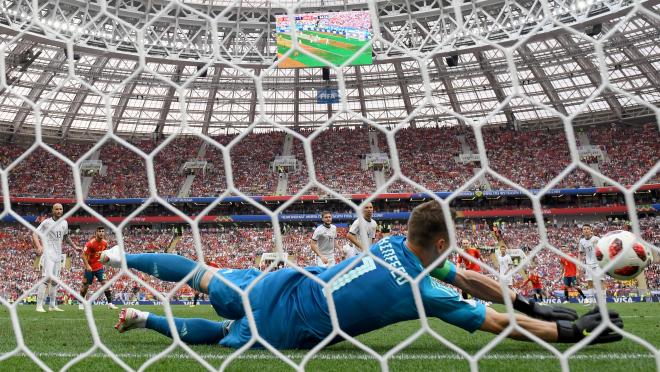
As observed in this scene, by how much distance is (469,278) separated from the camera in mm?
3330

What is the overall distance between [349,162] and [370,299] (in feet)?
102

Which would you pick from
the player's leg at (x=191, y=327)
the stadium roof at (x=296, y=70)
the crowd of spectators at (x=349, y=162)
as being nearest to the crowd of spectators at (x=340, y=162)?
the crowd of spectators at (x=349, y=162)

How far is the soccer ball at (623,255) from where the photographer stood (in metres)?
3.92

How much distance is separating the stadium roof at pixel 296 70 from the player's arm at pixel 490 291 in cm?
1597

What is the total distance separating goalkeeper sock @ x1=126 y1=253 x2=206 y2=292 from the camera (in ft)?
10.8

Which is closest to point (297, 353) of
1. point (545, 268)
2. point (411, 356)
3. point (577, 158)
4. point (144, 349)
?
point (411, 356)

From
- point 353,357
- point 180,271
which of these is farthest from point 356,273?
point 180,271

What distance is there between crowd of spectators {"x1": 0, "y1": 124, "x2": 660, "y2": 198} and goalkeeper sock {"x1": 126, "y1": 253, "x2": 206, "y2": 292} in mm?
26408

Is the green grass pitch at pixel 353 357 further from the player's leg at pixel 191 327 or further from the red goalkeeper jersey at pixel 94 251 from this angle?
the red goalkeeper jersey at pixel 94 251

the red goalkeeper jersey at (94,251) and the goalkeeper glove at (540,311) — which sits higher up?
the goalkeeper glove at (540,311)

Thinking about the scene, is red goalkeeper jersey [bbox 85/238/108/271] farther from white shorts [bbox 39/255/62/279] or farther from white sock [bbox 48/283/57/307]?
white sock [bbox 48/283/57/307]

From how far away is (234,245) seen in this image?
96.1ft

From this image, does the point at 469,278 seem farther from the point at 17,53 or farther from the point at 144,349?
the point at 17,53

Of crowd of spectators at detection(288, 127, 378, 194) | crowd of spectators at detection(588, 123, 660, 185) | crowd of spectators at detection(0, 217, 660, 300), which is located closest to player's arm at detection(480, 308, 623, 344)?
crowd of spectators at detection(0, 217, 660, 300)
